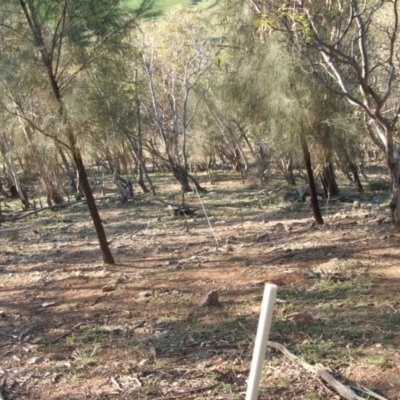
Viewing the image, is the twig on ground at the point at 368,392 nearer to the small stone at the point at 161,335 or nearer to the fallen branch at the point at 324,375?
the fallen branch at the point at 324,375

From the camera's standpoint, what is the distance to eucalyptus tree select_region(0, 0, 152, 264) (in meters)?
8.04

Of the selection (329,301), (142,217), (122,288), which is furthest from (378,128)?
(142,217)

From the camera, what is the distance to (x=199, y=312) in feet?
21.1

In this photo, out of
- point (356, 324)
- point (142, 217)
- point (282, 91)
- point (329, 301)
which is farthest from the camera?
point (142, 217)

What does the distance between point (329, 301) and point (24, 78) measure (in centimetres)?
564

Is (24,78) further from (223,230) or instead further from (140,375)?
(223,230)

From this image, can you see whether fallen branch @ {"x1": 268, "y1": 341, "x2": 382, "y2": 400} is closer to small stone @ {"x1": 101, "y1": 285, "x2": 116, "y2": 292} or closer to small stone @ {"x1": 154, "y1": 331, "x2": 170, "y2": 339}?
small stone @ {"x1": 154, "y1": 331, "x2": 170, "y2": 339}

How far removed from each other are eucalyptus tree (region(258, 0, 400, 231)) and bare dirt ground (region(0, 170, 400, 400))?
189 centimetres

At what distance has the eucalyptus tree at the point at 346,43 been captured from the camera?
20.9 feet

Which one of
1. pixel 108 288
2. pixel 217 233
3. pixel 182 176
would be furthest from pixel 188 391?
pixel 182 176

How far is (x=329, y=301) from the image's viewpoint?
20.8 ft

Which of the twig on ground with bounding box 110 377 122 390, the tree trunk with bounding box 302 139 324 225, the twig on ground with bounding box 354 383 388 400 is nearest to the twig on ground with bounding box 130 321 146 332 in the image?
the twig on ground with bounding box 110 377 122 390

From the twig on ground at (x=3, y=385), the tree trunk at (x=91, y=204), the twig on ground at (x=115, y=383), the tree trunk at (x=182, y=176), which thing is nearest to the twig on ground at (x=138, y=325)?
the twig on ground at (x=115, y=383)

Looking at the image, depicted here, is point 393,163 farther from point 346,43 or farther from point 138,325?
point 138,325
